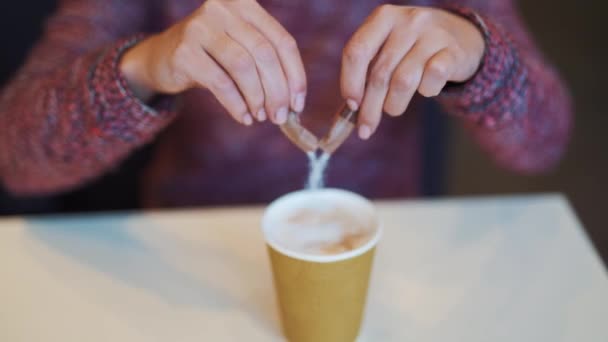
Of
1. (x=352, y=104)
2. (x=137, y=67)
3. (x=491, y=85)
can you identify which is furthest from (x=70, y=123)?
(x=491, y=85)

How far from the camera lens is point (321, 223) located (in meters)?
0.59

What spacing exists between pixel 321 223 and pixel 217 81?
183mm

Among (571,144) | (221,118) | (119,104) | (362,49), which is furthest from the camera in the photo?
(571,144)

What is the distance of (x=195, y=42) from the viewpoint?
549mm

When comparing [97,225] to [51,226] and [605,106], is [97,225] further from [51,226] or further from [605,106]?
[605,106]

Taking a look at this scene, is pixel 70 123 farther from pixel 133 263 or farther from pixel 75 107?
pixel 133 263

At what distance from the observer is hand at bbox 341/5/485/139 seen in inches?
21.0

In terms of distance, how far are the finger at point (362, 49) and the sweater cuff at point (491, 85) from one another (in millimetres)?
115

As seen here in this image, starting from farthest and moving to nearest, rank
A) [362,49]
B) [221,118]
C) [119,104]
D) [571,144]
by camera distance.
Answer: [571,144] → [221,118] → [119,104] → [362,49]

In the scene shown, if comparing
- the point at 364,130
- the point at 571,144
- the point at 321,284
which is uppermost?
the point at 364,130

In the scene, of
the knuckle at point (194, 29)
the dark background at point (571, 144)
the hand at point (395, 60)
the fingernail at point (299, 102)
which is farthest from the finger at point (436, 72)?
the dark background at point (571, 144)

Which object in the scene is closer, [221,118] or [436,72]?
[436,72]

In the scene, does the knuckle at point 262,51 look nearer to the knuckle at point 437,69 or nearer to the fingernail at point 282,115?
the fingernail at point 282,115

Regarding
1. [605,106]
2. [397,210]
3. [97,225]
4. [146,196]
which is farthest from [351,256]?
[605,106]
